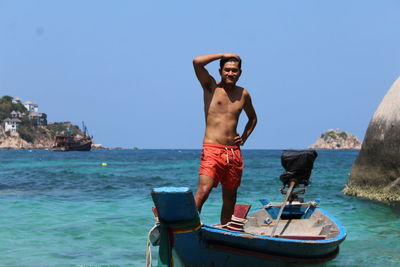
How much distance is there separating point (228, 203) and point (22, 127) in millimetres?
162541

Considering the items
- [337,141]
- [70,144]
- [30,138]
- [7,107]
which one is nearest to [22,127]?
[30,138]

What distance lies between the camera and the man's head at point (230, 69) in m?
6.44

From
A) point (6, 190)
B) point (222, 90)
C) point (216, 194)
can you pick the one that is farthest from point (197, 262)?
point (6, 190)

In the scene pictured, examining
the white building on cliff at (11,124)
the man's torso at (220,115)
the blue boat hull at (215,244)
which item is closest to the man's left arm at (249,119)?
the man's torso at (220,115)

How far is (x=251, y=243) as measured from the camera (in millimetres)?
5840

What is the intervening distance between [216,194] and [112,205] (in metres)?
4.32

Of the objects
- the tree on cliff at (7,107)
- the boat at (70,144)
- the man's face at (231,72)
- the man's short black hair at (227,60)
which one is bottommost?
the boat at (70,144)

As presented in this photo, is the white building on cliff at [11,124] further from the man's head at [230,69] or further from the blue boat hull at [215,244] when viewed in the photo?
the blue boat hull at [215,244]

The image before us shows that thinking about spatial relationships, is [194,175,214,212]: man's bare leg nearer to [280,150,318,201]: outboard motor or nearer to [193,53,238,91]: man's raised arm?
[193,53,238,91]: man's raised arm

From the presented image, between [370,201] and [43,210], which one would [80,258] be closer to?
[43,210]

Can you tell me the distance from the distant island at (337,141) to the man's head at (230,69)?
7278 inches

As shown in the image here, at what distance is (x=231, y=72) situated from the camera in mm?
6465

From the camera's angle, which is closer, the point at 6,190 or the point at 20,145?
the point at 6,190

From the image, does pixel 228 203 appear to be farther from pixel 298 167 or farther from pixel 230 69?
pixel 298 167
